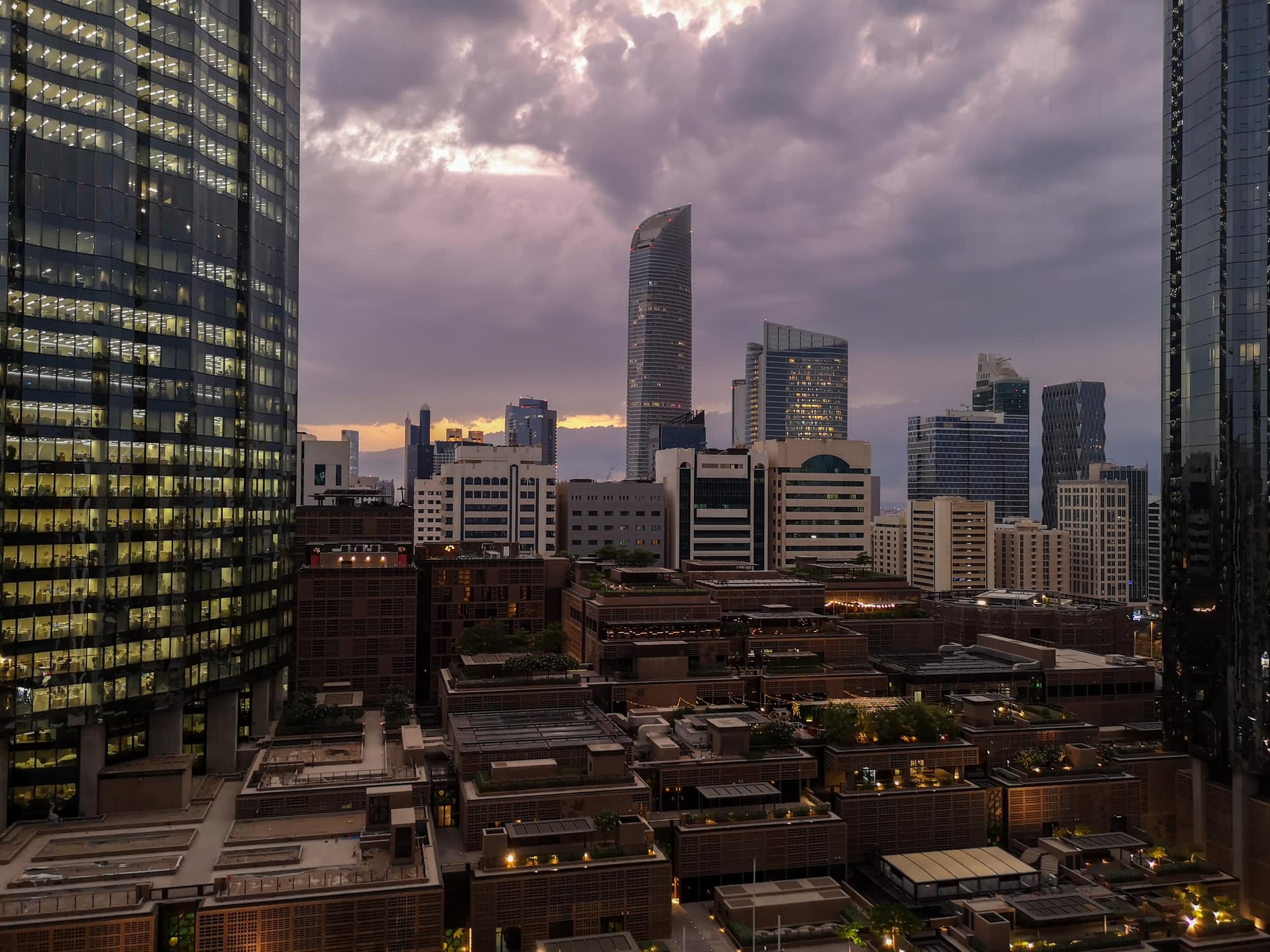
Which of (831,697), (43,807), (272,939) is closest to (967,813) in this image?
(831,697)

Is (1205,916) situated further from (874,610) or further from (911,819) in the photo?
(874,610)

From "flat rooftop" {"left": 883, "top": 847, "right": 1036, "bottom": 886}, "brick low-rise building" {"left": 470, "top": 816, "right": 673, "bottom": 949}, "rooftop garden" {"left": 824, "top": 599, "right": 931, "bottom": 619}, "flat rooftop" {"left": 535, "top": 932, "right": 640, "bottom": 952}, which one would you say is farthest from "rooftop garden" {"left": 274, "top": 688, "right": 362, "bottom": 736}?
"rooftop garden" {"left": 824, "top": 599, "right": 931, "bottom": 619}

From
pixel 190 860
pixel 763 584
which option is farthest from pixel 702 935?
pixel 763 584

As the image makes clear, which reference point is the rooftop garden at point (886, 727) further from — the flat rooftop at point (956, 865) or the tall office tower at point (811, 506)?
the tall office tower at point (811, 506)

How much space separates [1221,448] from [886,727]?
40.1 meters

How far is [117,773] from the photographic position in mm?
70625

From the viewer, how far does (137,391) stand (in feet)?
271

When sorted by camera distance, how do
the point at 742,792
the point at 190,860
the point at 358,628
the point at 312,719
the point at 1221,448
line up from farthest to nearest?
1. the point at 358,628
2. the point at 312,719
3. the point at 1221,448
4. the point at 742,792
5. the point at 190,860

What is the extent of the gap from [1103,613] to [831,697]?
5526 centimetres

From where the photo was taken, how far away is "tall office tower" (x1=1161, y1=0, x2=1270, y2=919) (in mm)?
77875

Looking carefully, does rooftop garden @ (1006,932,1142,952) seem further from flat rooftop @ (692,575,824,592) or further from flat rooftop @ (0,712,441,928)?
flat rooftop @ (692,575,824,592)

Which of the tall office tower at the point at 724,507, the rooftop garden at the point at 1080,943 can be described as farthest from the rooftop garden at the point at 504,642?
the tall office tower at the point at 724,507

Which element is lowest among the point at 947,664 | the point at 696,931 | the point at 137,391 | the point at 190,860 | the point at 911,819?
the point at 696,931

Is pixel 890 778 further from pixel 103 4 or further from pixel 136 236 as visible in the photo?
pixel 103 4
